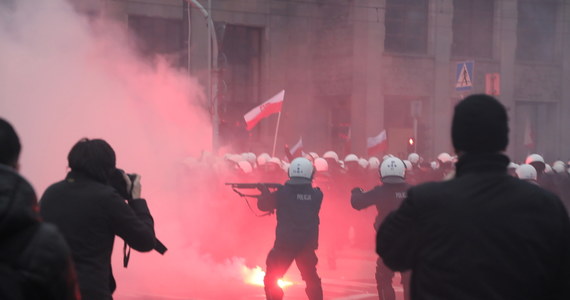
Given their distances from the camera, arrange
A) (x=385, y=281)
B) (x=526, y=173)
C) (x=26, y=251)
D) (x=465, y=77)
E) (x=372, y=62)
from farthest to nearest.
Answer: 1. (x=372, y=62)
2. (x=465, y=77)
3. (x=526, y=173)
4. (x=385, y=281)
5. (x=26, y=251)

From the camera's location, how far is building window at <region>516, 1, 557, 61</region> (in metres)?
32.3

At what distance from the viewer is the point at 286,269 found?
8.12 meters

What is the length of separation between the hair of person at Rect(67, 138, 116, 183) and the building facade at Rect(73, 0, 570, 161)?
83.6 feet

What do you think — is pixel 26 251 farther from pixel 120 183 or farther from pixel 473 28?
pixel 473 28

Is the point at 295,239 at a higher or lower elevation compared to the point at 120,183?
lower

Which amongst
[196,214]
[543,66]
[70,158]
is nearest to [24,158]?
[196,214]

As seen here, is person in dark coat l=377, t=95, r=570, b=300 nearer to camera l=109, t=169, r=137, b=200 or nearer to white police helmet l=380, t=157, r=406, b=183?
camera l=109, t=169, r=137, b=200

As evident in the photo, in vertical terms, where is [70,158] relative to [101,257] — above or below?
above

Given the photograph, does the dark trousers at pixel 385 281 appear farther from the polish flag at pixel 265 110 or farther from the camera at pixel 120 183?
the polish flag at pixel 265 110

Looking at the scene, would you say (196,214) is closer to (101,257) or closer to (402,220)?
(101,257)

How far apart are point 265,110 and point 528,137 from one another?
15.5m

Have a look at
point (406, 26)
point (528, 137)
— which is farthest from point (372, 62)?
point (528, 137)

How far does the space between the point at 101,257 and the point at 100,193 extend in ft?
1.08

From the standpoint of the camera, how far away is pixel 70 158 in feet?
14.3
